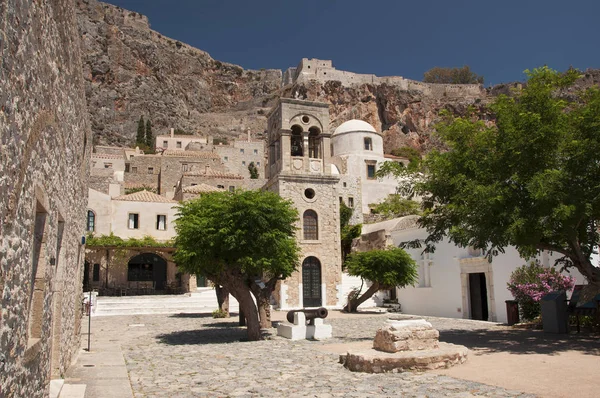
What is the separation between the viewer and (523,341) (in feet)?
38.4

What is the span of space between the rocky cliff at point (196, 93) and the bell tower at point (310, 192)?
4167 centimetres

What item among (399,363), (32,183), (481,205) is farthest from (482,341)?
(32,183)

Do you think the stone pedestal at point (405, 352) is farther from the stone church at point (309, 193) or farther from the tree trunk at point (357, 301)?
the stone church at point (309, 193)

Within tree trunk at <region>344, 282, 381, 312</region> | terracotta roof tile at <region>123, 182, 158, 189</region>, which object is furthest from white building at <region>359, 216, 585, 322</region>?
terracotta roof tile at <region>123, 182, 158, 189</region>

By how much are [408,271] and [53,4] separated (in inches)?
749

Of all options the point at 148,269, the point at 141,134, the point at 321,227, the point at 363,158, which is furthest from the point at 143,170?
the point at 321,227

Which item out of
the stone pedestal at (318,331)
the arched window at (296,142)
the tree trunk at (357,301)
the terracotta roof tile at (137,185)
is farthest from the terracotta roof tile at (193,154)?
the stone pedestal at (318,331)

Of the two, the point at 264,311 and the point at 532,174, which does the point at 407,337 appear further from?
the point at 264,311

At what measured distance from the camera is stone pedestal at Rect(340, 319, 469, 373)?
842cm

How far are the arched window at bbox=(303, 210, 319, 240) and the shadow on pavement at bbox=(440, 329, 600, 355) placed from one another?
12270 mm

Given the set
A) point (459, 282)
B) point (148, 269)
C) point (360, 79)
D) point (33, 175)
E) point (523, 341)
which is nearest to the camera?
point (33, 175)

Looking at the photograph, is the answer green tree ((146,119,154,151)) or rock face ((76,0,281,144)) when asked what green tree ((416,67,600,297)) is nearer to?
green tree ((146,119,154,151))

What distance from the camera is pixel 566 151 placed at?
10977 millimetres

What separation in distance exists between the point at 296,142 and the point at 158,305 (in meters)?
11.2
